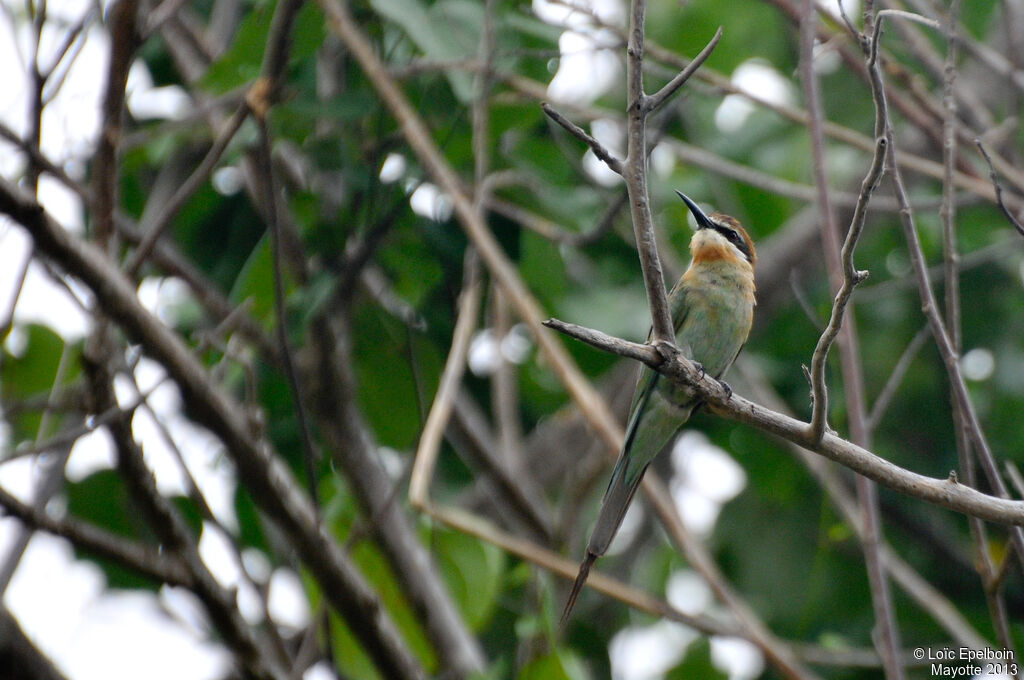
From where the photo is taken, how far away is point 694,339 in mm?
3430

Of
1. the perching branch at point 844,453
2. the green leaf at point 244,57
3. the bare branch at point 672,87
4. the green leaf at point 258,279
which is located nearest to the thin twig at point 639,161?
the bare branch at point 672,87

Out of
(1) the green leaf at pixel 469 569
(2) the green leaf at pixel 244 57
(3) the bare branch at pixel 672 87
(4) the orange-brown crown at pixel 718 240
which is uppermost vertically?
(2) the green leaf at pixel 244 57

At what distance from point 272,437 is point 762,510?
2274mm

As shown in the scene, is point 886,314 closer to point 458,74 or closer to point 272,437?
point 458,74

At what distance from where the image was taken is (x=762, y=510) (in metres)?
4.80

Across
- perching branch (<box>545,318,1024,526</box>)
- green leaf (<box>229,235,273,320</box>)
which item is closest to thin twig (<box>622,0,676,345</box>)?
perching branch (<box>545,318,1024,526</box>)

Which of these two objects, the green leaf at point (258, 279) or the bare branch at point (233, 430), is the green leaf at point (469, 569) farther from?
the green leaf at point (258, 279)

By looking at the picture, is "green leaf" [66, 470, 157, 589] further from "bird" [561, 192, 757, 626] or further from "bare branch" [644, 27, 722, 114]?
"bare branch" [644, 27, 722, 114]

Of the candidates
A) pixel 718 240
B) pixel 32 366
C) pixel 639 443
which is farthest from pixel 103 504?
pixel 718 240

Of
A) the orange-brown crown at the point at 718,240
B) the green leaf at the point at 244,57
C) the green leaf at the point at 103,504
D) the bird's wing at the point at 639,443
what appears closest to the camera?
the bird's wing at the point at 639,443

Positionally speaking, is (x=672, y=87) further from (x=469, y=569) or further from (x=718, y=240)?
(x=469, y=569)

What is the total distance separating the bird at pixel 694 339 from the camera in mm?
2988

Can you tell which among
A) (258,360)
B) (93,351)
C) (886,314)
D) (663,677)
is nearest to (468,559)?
(663,677)

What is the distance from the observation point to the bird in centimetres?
299
